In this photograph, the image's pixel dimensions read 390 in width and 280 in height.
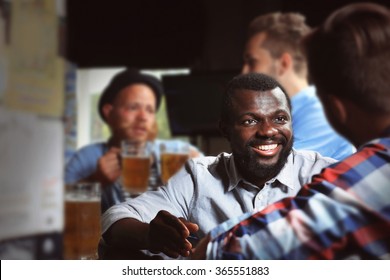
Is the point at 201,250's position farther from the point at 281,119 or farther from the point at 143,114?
the point at 143,114

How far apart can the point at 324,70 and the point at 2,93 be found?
96 cm

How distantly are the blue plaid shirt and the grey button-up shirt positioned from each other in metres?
0.09

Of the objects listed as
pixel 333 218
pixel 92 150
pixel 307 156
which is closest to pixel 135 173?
pixel 92 150

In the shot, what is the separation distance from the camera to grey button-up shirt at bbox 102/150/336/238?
4.94 ft

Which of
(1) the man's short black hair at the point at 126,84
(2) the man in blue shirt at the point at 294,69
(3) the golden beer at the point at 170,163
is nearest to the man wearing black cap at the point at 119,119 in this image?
(1) the man's short black hair at the point at 126,84

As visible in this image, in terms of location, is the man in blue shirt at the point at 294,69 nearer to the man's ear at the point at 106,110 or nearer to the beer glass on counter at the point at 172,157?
the beer glass on counter at the point at 172,157

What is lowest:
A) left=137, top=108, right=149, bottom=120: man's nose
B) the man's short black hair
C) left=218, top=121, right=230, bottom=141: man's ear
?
left=218, top=121, right=230, bottom=141: man's ear

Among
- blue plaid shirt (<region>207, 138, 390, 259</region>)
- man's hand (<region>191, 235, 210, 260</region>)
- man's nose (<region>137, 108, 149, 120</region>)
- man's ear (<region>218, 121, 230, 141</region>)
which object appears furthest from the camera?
man's nose (<region>137, 108, 149, 120</region>)

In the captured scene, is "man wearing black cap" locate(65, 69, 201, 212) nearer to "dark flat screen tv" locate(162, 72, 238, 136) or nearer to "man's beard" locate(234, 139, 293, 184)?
"dark flat screen tv" locate(162, 72, 238, 136)

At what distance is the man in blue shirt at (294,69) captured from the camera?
1532mm

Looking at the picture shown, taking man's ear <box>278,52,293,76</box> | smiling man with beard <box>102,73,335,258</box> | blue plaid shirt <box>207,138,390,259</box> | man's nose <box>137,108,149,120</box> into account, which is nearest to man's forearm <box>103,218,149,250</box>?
smiling man with beard <box>102,73,335,258</box>

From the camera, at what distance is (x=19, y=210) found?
1.85 m

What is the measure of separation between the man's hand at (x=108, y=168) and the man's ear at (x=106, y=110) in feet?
0.33

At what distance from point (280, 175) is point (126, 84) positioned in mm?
579
